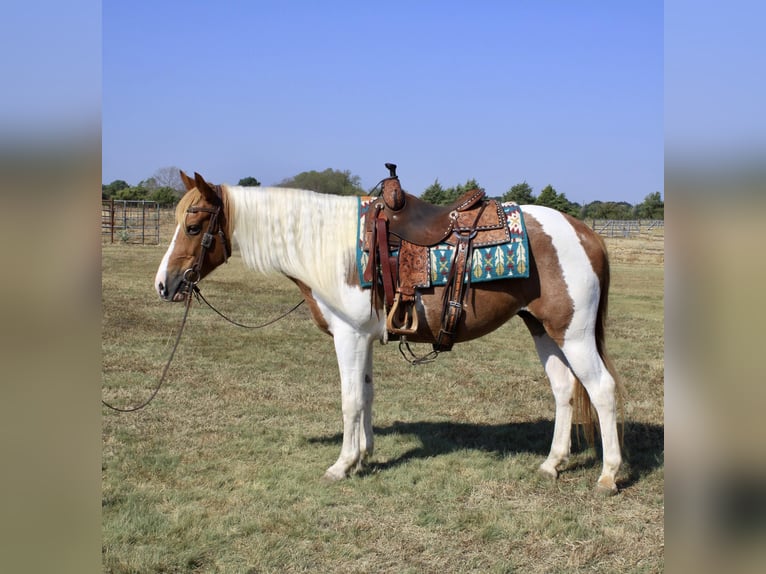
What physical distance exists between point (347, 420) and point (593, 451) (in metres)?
1.95

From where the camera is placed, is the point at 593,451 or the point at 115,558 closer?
the point at 115,558

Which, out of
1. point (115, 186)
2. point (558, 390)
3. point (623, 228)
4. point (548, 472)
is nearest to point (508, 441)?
point (548, 472)

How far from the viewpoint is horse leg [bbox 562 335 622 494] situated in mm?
3885

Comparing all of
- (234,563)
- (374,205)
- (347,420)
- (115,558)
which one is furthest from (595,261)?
(115,558)

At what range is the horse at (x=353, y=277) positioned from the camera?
3.89 m

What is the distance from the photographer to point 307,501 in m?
3.80

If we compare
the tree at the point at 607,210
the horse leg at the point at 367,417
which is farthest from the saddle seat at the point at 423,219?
the tree at the point at 607,210

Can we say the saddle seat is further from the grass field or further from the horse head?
the grass field

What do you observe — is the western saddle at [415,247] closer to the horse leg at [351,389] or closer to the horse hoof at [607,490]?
the horse leg at [351,389]

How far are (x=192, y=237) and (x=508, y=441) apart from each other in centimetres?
293

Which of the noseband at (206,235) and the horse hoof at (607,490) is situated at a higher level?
the noseband at (206,235)

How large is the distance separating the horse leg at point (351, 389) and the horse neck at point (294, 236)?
0.36 m
